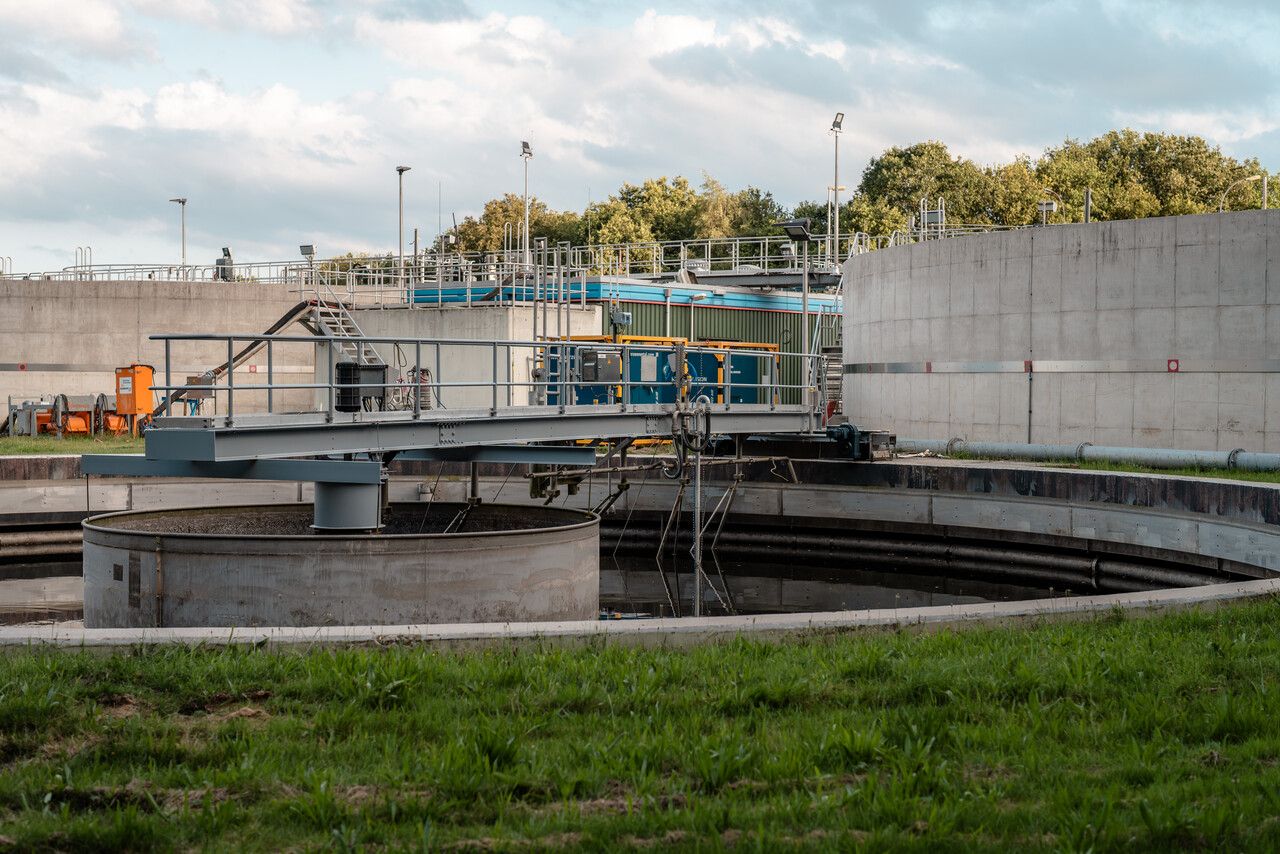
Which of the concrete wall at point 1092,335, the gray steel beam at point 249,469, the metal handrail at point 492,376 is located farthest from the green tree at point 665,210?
the gray steel beam at point 249,469

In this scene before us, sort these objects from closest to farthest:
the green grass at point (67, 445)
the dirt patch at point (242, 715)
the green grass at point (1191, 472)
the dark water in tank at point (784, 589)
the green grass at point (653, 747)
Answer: the green grass at point (653, 747) < the dirt patch at point (242, 715) < the dark water in tank at point (784, 589) < the green grass at point (1191, 472) < the green grass at point (67, 445)

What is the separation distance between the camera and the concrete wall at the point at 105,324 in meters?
40.8

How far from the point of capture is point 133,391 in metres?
36.1

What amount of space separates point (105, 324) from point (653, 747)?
38.4 metres

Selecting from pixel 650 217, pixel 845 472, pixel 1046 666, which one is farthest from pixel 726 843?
pixel 650 217

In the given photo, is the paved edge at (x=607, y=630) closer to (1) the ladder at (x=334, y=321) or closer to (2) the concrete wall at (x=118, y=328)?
(1) the ladder at (x=334, y=321)

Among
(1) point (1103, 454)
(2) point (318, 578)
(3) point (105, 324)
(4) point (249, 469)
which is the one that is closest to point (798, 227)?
(1) point (1103, 454)

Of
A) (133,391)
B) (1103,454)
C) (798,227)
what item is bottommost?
(1103,454)

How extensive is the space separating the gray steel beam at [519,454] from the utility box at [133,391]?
18489 mm

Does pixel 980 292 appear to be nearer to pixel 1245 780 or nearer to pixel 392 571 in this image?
pixel 392 571

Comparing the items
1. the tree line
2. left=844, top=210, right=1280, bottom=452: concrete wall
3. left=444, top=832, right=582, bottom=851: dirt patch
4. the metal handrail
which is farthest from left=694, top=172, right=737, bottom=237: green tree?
left=444, top=832, right=582, bottom=851: dirt patch

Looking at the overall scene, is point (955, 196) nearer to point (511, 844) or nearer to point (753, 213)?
point (753, 213)

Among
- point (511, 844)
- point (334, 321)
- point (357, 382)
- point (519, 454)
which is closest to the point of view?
point (511, 844)

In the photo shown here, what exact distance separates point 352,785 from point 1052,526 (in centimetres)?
1846
